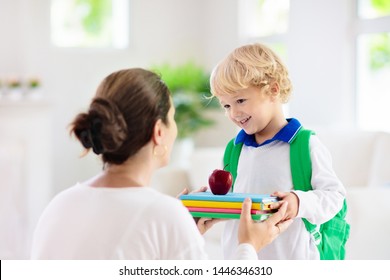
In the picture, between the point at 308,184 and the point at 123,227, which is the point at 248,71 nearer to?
the point at 308,184

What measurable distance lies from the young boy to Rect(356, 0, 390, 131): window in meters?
2.00

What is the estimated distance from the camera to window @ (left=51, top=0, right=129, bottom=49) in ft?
→ 17.1

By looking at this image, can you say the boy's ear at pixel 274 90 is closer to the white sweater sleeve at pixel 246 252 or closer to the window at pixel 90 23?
the white sweater sleeve at pixel 246 252

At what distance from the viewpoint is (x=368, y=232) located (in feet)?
8.80

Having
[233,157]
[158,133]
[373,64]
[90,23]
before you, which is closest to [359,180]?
[373,64]

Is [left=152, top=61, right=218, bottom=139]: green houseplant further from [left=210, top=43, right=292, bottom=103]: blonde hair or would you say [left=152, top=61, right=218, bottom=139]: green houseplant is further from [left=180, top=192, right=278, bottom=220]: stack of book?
[left=180, top=192, right=278, bottom=220]: stack of book

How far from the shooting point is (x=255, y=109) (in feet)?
5.26

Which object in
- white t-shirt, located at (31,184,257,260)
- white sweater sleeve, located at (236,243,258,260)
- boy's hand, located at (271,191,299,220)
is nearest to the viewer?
white t-shirt, located at (31,184,257,260)

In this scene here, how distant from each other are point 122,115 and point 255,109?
1.55 feet

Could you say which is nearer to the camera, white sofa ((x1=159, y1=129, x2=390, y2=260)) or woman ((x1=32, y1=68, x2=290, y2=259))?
woman ((x1=32, y1=68, x2=290, y2=259))

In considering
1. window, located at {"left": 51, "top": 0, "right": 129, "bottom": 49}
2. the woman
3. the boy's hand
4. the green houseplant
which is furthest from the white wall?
the woman

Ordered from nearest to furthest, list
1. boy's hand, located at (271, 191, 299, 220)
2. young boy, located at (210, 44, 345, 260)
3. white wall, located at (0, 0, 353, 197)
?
boy's hand, located at (271, 191, 299, 220)
young boy, located at (210, 44, 345, 260)
white wall, located at (0, 0, 353, 197)

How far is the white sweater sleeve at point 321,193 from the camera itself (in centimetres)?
148

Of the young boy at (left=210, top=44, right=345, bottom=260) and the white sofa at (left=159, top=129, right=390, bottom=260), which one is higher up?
the young boy at (left=210, top=44, right=345, bottom=260)
